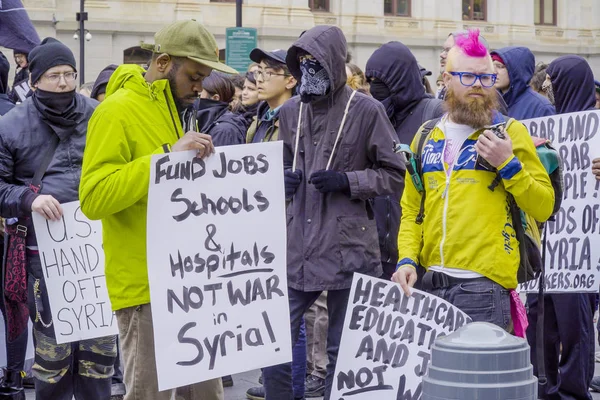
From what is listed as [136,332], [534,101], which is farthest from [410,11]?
[136,332]

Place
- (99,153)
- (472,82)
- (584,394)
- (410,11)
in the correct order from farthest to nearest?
1. (410,11)
2. (584,394)
3. (472,82)
4. (99,153)

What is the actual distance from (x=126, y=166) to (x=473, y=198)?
1.44 m

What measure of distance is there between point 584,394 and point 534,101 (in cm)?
173

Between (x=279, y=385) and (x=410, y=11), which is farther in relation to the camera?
(x=410, y=11)

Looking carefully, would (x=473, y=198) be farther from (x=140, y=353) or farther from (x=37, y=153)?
(x=37, y=153)

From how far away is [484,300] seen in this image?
4.91 metres

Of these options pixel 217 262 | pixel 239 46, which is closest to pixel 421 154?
pixel 217 262

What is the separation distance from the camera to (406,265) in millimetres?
5168

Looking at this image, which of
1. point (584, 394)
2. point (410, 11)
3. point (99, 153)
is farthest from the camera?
point (410, 11)

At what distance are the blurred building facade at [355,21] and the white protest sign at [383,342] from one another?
27.4 m

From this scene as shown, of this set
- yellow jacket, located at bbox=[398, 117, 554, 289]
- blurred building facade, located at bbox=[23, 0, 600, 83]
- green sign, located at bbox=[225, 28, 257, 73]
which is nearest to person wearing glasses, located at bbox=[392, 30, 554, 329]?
yellow jacket, located at bbox=[398, 117, 554, 289]

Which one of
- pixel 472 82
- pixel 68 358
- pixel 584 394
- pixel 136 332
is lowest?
pixel 584 394

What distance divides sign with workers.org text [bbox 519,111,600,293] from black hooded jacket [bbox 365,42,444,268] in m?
0.65

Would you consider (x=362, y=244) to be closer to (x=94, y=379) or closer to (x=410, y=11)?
(x=94, y=379)
